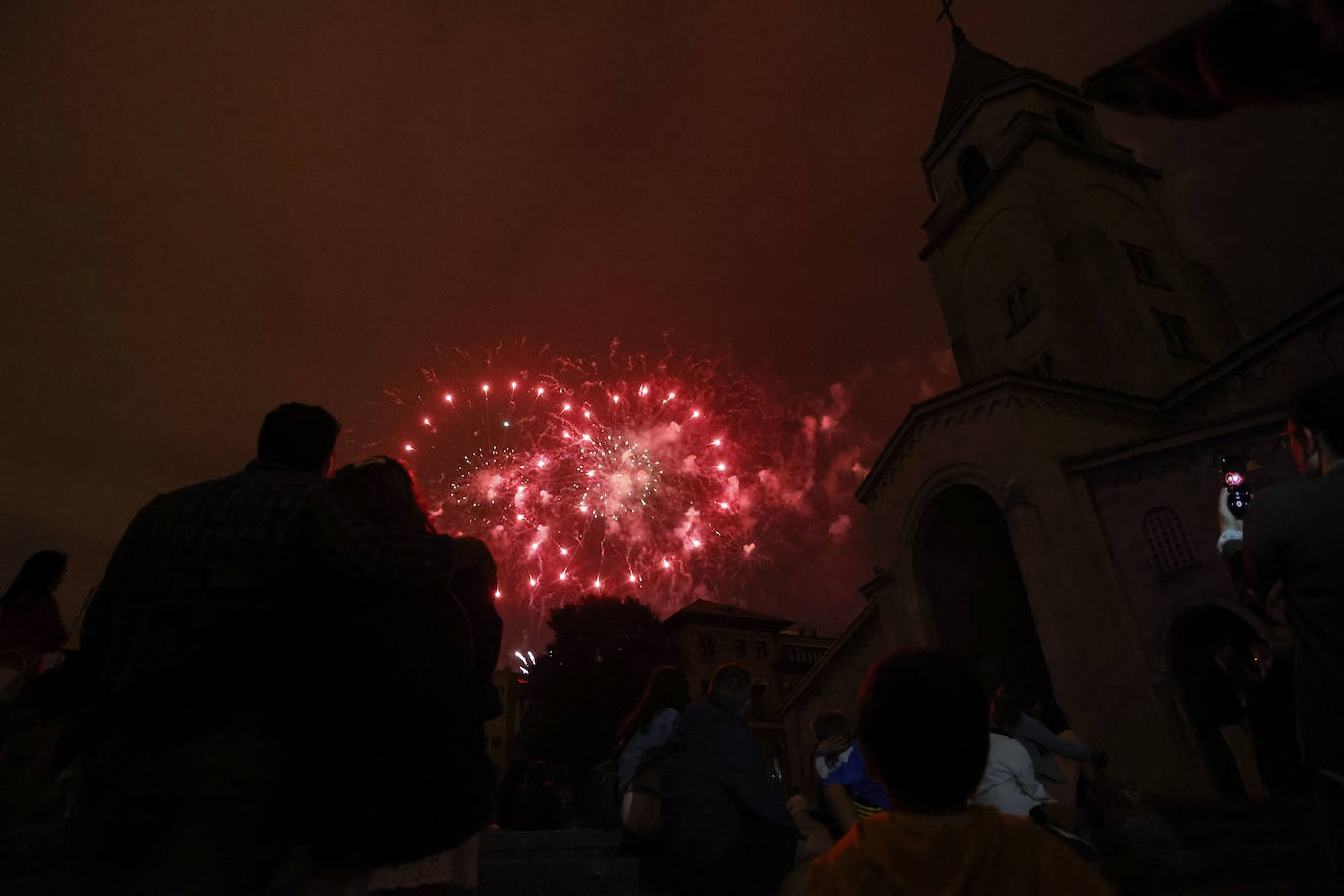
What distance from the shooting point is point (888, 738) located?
2.04 m

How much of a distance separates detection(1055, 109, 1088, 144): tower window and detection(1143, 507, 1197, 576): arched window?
60.4 feet

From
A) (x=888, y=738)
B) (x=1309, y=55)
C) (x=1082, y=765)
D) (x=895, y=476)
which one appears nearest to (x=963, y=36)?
(x=895, y=476)

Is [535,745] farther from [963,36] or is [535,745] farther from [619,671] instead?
[963,36]

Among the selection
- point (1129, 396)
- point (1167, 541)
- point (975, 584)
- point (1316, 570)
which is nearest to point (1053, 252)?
point (1129, 396)

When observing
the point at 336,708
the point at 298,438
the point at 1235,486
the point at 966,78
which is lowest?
the point at 336,708

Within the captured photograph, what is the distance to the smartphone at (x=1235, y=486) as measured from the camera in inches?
158

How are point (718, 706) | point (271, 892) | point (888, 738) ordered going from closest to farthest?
point (271, 892)
point (888, 738)
point (718, 706)

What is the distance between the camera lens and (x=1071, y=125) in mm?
26422

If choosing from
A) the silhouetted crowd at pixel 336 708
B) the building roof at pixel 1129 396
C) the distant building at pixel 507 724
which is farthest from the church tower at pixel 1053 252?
the distant building at pixel 507 724

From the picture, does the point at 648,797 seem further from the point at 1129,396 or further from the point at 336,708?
the point at 1129,396

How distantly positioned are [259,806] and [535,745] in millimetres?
34512

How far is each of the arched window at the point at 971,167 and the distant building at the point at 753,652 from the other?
101 feet

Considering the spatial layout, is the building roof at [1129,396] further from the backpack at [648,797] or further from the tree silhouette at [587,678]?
the tree silhouette at [587,678]

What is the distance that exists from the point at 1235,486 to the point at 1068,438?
13.7 m
